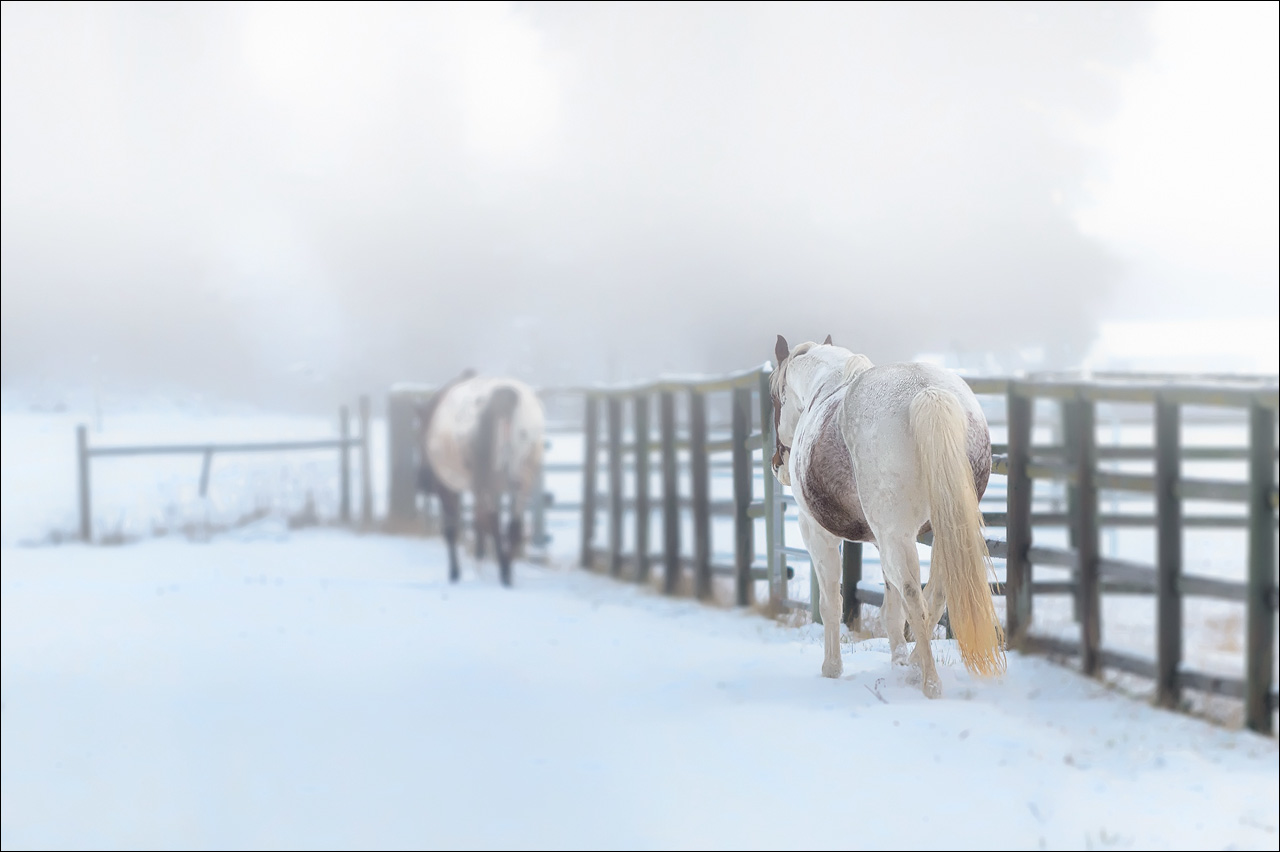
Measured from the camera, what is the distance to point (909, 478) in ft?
2.50

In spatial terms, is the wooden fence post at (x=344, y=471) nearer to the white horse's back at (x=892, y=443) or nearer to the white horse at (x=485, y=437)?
the white horse at (x=485, y=437)

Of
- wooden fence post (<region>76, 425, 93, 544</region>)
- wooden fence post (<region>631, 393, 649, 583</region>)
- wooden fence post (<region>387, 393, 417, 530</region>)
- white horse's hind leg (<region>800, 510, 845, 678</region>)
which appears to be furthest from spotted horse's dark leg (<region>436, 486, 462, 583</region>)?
white horse's hind leg (<region>800, 510, 845, 678</region>)

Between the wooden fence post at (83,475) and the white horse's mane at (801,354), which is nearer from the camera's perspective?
the white horse's mane at (801,354)

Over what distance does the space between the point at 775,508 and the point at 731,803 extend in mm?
170077

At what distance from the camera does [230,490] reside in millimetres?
27891

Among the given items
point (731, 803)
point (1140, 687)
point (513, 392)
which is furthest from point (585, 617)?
point (731, 803)

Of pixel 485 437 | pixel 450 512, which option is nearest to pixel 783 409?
pixel 485 437

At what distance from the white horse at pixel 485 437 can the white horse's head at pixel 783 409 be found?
14.0 metres

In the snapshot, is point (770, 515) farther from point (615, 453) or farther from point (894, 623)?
point (615, 453)

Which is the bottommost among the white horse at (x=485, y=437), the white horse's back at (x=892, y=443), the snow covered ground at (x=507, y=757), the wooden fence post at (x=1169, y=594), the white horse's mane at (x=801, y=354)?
the snow covered ground at (x=507, y=757)

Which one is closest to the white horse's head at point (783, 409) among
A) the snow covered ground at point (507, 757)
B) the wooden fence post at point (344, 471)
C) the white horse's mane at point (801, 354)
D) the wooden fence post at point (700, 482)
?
the white horse's mane at point (801, 354)

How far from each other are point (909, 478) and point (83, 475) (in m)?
28.6

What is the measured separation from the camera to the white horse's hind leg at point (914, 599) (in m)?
0.77

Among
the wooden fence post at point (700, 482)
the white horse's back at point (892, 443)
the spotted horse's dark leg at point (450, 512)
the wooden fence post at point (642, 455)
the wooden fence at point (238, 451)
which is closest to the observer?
the white horse's back at point (892, 443)
